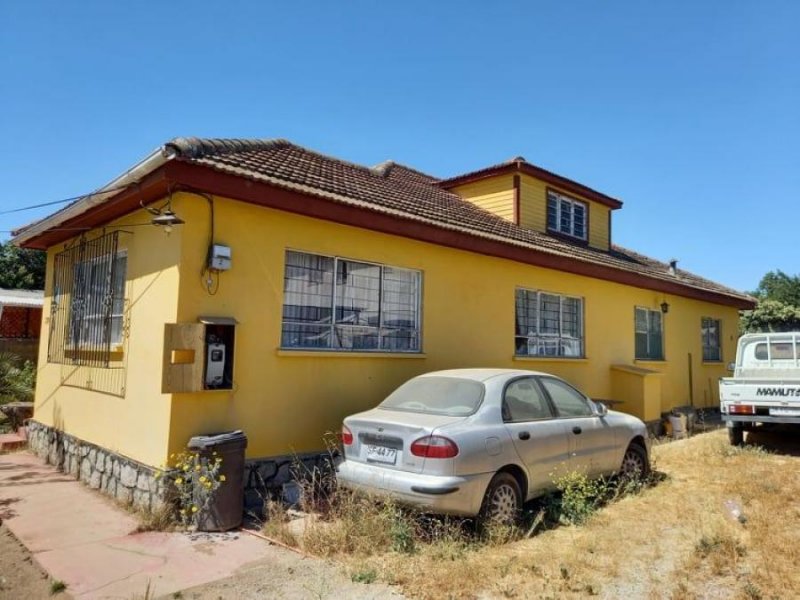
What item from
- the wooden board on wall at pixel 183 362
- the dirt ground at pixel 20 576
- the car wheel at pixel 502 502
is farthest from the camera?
the wooden board on wall at pixel 183 362

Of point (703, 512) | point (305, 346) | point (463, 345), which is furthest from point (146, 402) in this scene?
point (703, 512)

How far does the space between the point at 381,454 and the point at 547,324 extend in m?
6.90

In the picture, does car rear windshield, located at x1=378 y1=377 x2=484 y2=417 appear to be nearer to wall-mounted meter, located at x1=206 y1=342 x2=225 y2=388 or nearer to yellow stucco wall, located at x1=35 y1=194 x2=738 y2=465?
yellow stucco wall, located at x1=35 y1=194 x2=738 y2=465

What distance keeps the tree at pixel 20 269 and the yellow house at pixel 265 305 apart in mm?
24599

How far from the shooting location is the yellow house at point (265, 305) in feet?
20.5

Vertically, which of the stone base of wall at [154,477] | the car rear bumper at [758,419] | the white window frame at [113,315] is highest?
the white window frame at [113,315]

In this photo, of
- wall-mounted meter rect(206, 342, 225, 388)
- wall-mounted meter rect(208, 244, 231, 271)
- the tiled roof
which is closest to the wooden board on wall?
wall-mounted meter rect(206, 342, 225, 388)

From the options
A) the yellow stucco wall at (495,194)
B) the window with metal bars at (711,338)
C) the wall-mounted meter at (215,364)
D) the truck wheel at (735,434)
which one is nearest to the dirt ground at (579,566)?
the wall-mounted meter at (215,364)

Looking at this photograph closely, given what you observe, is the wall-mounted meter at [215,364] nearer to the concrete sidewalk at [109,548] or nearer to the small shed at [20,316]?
the concrete sidewalk at [109,548]

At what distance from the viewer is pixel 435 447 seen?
5094 millimetres

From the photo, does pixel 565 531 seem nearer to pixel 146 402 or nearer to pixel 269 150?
pixel 146 402

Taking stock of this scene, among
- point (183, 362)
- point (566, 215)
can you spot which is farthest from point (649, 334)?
point (183, 362)

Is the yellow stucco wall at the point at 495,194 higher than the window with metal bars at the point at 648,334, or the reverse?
the yellow stucco wall at the point at 495,194

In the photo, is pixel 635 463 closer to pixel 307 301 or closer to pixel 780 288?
pixel 307 301
